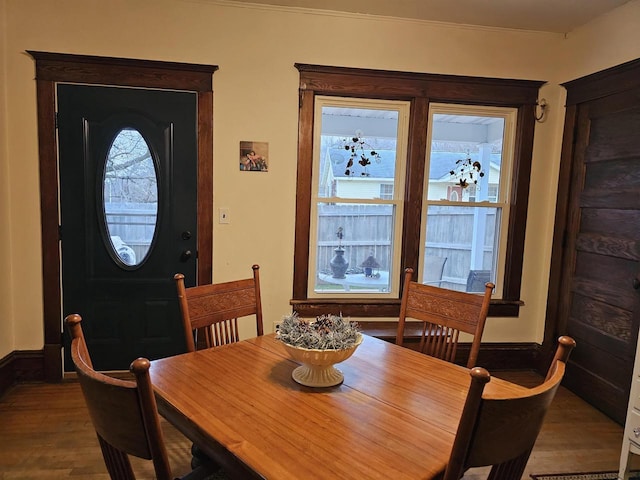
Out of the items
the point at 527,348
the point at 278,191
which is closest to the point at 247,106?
the point at 278,191

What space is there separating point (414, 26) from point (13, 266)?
3341mm

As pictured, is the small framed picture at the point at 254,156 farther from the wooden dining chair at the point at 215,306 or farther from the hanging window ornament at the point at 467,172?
the hanging window ornament at the point at 467,172

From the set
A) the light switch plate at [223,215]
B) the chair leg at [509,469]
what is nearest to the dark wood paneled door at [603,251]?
the chair leg at [509,469]

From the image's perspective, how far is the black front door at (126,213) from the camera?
2.93m

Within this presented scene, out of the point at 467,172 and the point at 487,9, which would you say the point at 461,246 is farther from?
the point at 487,9

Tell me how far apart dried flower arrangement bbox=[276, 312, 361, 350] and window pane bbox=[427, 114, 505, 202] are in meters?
2.16

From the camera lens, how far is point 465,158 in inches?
133

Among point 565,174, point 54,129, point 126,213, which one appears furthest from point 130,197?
point 565,174

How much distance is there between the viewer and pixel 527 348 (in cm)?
352

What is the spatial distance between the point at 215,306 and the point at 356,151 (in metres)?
1.82

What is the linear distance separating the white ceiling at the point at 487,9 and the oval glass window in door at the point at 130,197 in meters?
1.34

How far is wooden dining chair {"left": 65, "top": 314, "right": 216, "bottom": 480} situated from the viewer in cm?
90

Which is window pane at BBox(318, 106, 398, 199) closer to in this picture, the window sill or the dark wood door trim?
the window sill

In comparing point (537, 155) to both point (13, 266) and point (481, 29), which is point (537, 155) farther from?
point (13, 266)
